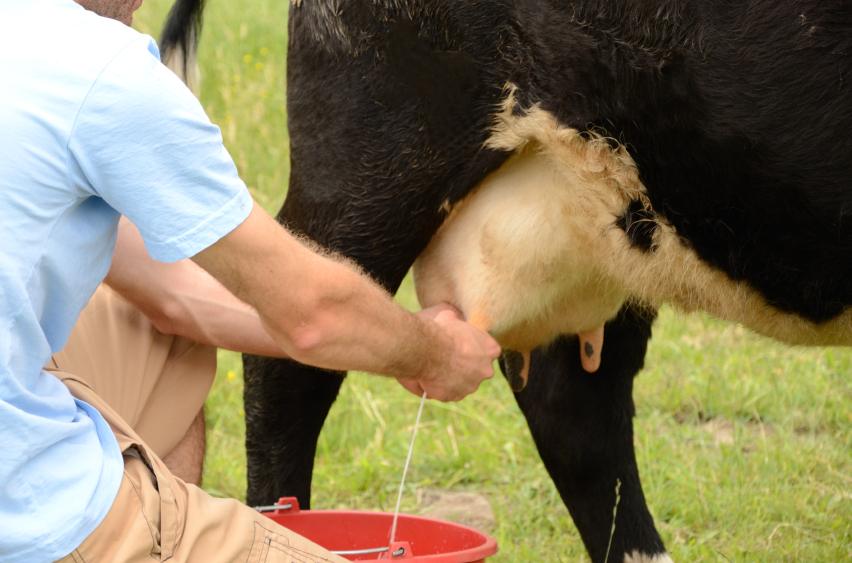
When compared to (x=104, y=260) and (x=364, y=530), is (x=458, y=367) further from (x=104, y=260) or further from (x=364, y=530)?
(x=104, y=260)

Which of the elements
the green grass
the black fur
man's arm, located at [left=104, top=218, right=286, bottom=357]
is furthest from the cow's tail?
the green grass

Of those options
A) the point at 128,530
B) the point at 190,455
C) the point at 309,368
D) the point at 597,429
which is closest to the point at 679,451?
the point at 597,429

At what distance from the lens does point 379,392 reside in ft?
16.2

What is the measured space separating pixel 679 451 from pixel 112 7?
270cm

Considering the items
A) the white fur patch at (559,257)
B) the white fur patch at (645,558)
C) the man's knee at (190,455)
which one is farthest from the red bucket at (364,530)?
the white fur patch at (645,558)

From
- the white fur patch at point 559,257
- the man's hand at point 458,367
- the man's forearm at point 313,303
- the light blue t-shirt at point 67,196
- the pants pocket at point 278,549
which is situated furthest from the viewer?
the white fur patch at point 559,257

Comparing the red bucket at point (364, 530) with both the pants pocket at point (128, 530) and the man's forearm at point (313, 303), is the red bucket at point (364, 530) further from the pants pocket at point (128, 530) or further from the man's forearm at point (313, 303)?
the pants pocket at point (128, 530)

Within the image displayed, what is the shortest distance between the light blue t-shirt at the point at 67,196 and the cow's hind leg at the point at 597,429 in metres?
1.77

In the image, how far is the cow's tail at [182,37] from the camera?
142 inches

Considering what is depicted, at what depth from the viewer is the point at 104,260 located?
2.19 meters

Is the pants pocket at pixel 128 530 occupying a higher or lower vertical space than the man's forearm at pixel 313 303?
lower

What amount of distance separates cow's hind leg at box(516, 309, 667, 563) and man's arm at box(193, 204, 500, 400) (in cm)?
110

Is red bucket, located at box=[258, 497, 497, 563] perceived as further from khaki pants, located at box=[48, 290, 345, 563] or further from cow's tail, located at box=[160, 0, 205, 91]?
cow's tail, located at box=[160, 0, 205, 91]

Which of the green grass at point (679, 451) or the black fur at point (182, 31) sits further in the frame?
the green grass at point (679, 451)
